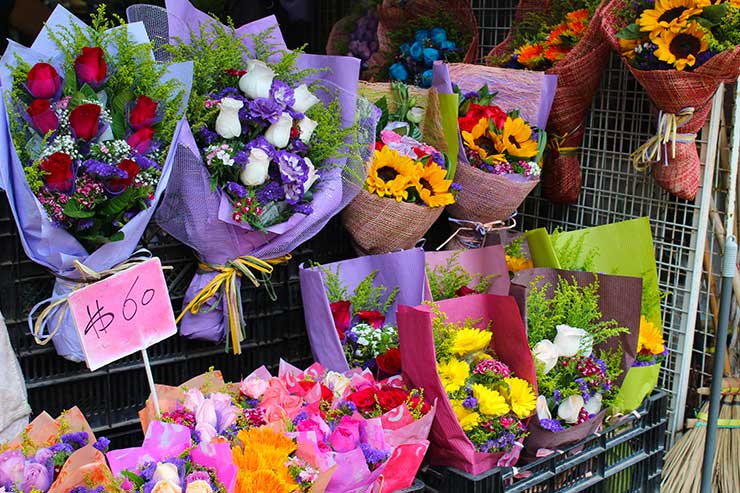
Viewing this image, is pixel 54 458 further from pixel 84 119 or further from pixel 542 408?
pixel 542 408

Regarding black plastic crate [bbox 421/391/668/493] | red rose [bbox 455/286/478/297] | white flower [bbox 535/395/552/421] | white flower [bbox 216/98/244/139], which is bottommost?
black plastic crate [bbox 421/391/668/493]

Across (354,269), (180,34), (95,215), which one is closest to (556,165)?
(354,269)

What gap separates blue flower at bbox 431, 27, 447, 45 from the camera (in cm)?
300

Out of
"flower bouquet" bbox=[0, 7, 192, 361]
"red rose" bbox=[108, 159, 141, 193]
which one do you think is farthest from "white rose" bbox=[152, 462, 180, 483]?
"red rose" bbox=[108, 159, 141, 193]

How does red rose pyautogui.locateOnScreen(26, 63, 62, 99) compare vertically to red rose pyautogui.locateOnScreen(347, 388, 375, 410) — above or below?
above

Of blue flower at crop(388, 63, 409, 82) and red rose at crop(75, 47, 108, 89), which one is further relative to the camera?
blue flower at crop(388, 63, 409, 82)

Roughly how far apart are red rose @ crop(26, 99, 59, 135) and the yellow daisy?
919 millimetres

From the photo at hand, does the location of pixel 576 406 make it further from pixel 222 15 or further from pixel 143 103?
pixel 222 15

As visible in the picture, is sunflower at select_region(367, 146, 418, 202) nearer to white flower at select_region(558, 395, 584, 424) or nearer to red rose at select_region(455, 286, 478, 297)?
red rose at select_region(455, 286, 478, 297)

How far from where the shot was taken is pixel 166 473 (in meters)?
1.39

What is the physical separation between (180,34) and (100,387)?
0.80 metres

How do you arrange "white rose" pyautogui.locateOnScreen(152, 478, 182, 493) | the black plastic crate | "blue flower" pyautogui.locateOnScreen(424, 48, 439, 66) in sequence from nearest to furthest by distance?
"white rose" pyautogui.locateOnScreen(152, 478, 182, 493) → the black plastic crate → "blue flower" pyautogui.locateOnScreen(424, 48, 439, 66)

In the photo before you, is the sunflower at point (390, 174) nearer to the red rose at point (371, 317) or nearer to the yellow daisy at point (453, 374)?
the red rose at point (371, 317)

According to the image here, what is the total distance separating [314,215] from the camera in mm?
1943
